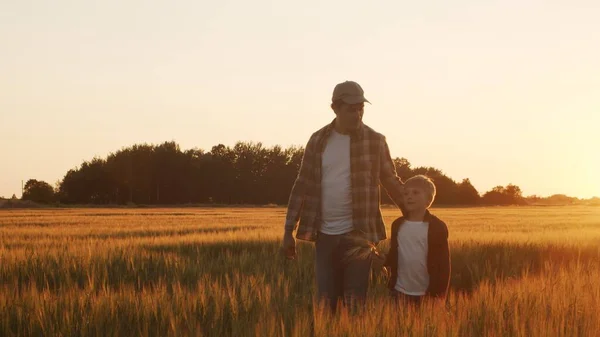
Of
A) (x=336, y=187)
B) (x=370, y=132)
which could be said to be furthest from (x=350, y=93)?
(x=336, y=187)

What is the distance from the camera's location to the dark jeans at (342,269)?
4973mm

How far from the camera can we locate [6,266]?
761 centimetres

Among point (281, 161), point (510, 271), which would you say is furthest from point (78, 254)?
point (281, 161)

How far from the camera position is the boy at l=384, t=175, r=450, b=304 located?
4.92 meters

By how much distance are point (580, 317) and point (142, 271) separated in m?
5.54

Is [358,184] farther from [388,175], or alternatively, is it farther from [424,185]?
[424,185]

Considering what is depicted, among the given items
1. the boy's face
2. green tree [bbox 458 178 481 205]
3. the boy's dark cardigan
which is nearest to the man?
the boy's face

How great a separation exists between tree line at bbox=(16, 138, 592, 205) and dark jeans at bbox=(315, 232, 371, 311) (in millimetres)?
72224

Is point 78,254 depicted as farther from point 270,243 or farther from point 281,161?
point 281,161

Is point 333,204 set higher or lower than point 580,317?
higher

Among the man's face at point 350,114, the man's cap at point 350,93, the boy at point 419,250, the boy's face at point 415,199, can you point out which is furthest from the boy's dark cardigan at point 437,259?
the man's cap at point 350,93

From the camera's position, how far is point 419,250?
5.02m

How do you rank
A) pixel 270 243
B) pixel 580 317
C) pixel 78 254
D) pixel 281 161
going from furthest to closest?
pixel 281 161 → pixel 270 243 → pixel 78 254 → pixel 580 317

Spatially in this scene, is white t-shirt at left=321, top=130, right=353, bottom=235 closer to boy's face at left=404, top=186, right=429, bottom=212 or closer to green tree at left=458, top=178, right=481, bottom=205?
boy's face at left=404, top=186, right=429, bottom=212
